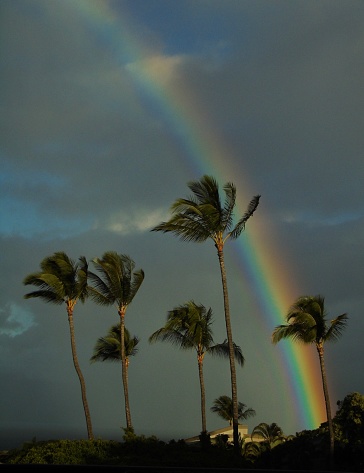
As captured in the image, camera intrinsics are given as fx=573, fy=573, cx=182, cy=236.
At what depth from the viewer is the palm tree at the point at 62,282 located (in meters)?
35.6

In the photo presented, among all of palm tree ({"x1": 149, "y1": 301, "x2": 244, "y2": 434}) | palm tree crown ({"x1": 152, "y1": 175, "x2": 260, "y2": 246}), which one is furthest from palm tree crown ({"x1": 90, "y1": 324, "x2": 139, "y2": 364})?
palm tree crown ({"x1": 152, "y1": 175, "x2": 260, "y2": 246})

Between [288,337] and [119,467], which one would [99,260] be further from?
[119,467]

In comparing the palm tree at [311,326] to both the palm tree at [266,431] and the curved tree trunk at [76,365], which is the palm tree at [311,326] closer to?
the curved tree trunk at [76,365]

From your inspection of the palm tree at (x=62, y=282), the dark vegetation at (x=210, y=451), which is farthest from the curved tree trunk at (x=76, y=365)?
the dark vegetation at (x=210, y=451)

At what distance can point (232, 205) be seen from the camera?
29.0 metres

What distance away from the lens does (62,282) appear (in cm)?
3603

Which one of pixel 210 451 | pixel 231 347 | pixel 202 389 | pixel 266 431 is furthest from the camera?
pixel 266 431

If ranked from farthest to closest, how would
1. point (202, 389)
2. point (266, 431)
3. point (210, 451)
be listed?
1. point (266, 431)
2. point (202, 389)
3. point (210, 451)

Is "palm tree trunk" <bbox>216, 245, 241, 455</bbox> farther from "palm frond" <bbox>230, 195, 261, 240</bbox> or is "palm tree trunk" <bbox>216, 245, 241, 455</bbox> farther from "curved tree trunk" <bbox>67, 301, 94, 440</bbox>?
"curved tree trunk" <bbox>67, 301, 94, 440</bbox>

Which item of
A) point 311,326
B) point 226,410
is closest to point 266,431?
point 226,410

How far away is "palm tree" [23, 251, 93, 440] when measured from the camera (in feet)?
117

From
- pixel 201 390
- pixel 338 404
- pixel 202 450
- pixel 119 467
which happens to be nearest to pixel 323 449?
pixel 338 404

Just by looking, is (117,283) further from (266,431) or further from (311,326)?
(266,431)

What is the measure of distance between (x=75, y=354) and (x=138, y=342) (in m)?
8.60
